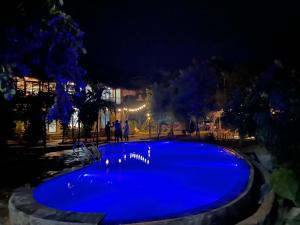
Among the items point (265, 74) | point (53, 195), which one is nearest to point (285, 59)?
point (265, 74)

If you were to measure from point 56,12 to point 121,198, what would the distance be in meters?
5.75

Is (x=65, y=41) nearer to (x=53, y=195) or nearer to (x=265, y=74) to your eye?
(x=53, y=195)

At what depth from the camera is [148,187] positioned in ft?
31.7

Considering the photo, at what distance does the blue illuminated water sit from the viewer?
7.26 meters

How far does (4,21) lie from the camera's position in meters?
3.23

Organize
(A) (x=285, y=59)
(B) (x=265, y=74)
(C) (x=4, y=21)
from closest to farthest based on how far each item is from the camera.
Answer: (C) (x=4, y=21) < (A) (x=285, y=59) < (B) (x=265, y=74)

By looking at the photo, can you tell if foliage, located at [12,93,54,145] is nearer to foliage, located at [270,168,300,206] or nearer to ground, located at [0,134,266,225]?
ground, located at [0,134,266,225]

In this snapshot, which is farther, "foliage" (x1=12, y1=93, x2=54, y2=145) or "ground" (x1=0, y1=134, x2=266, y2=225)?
"foliage" (x1=12, y1=93, x2=54, y2=145)

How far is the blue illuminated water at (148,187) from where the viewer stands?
726 cm

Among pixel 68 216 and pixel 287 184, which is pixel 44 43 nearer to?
pixel 68 216

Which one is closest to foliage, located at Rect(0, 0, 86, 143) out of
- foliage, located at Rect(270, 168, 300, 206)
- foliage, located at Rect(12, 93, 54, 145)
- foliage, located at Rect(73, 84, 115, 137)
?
foliage, located at Rect(270, 168, 300, 206)

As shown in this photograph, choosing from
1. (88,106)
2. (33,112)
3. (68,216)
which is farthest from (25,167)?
(88,106)

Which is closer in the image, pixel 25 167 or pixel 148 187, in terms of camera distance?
pixel 148 187

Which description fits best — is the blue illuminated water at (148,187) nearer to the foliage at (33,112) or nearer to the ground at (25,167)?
the ground at (25,167)
